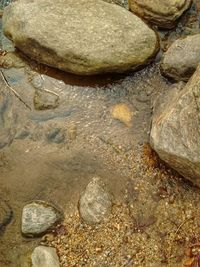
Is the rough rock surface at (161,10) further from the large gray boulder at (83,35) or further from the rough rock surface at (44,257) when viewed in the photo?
the rough rock surface at (44,257)

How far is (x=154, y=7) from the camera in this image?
5.49 meters

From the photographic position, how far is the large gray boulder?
5160 millimetres

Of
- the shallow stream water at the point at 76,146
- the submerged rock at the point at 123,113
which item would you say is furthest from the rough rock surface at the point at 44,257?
the submerged rock at the point at 123,113

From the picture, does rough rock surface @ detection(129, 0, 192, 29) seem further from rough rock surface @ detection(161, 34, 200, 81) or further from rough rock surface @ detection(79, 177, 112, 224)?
rough rock surface @ detection(79, 177, 112, 224)

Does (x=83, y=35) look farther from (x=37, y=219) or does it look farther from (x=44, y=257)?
(x=44, y=257)

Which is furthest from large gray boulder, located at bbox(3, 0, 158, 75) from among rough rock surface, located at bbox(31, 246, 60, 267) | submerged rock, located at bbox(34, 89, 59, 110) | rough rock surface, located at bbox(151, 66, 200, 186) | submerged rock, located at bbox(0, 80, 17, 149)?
rough rock surface, located at bbox(31, 246, 60, 267)

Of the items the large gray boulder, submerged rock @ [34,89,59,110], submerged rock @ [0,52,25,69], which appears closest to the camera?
the large gray boulder

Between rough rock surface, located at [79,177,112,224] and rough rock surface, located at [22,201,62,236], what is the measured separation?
A: 0.29 meters

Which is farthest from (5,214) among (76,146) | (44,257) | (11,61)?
(11,61)

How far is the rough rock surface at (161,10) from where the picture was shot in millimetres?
5457

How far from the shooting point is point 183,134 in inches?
175

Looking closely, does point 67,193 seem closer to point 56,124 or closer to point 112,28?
point 56,124

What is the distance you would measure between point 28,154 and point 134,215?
1.45 metres

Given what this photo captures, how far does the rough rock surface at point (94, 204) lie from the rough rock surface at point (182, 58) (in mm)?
1660
